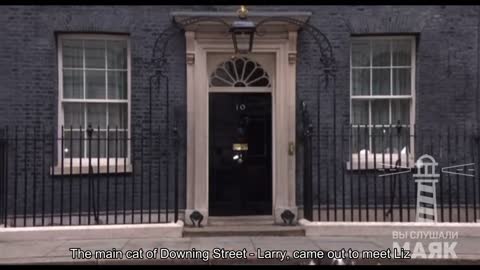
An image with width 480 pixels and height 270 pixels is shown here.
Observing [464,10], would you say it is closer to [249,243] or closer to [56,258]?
[249,243]

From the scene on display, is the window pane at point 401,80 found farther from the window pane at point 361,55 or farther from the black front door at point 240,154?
the black front door at point 240,154

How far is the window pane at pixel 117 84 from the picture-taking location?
10180 mm

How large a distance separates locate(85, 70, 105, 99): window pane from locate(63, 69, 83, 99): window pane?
14cm

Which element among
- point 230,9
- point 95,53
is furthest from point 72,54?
point 230,9

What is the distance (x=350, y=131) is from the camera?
33.2ft

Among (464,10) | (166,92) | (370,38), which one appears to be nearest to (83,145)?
(166,92)

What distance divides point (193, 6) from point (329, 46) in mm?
2318

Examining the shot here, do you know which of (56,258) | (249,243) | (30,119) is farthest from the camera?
(30,119)

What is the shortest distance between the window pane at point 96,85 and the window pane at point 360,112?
166 inches

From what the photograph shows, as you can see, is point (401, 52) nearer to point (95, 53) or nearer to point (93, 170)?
point (95, 53)

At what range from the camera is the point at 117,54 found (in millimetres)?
10211

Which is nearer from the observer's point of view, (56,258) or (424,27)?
(56,258)

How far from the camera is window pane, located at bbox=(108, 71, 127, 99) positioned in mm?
10180

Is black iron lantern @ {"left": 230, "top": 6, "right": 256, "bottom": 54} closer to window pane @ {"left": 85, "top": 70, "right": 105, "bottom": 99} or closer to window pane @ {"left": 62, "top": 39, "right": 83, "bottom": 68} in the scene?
window pane @ {"left": 85, "top": 70, "right": 105, "bottom": 99}
